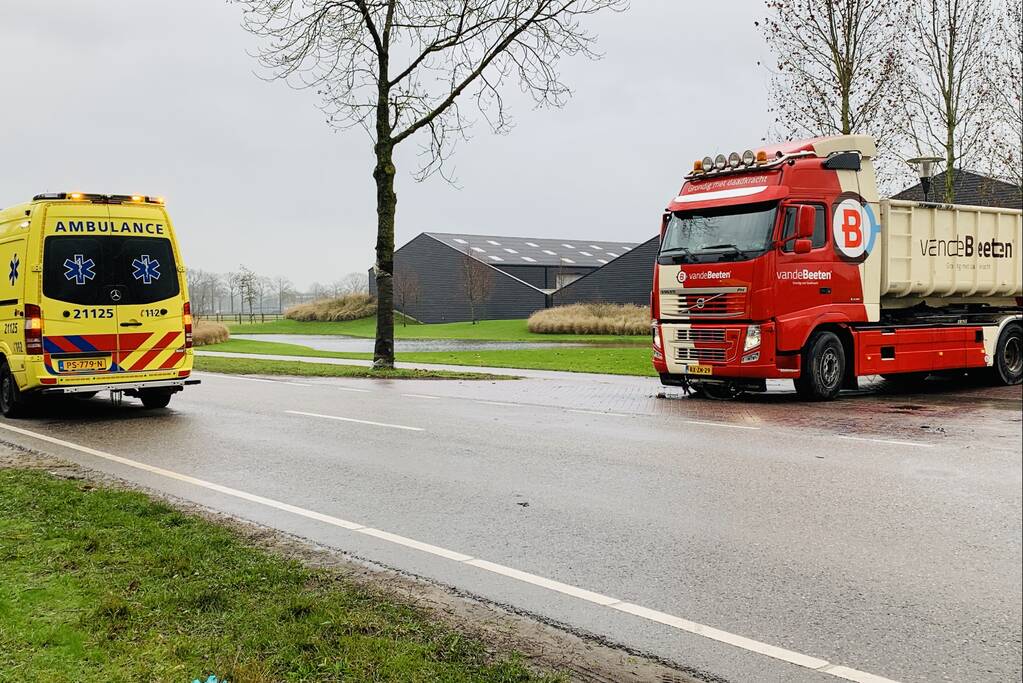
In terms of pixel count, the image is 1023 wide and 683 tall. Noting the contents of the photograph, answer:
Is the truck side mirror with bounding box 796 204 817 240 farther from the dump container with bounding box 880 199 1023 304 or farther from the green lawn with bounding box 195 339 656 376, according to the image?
the green lawn with bounding box 195 339 656 376

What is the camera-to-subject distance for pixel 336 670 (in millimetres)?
4023

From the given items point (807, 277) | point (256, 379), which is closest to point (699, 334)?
point (807, 277)

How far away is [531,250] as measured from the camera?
260ft

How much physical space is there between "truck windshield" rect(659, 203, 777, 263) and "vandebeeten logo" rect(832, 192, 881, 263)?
4.26ft

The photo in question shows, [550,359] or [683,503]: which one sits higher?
[550,359]

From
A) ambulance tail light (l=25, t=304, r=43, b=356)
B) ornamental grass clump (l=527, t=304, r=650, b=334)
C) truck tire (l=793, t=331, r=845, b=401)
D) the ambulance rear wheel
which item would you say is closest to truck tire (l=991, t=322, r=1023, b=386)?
truck tire (l=793, t=331, r=845, b=401)

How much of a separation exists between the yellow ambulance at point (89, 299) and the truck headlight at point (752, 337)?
27.9ft

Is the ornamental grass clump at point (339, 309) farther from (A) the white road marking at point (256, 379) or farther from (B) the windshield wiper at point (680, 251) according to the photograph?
(B) the windshield wiper at point (680, 251)

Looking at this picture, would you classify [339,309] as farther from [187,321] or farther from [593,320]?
[187,321]

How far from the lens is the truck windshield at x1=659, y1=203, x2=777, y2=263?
14.8 metres

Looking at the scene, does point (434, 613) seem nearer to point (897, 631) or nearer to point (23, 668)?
point (23, 668)

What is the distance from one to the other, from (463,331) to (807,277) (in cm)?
4347

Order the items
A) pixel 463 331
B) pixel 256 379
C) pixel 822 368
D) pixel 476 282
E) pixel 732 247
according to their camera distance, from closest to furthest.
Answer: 1. pixel 732 247
2. pixel 822 368
3. pixel 256 379
4. pixel 463 331
5. pixel 476 282

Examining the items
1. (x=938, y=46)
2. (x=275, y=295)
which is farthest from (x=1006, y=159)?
(x=275, y=295)
